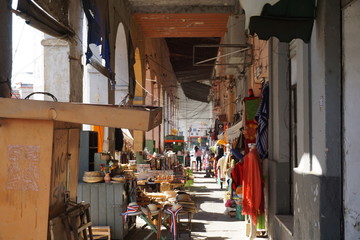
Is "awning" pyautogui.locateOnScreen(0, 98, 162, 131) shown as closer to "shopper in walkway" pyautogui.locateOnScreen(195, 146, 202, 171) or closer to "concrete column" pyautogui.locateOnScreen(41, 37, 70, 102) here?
"concrete column" pyautogui.locateOnScreen(41, 37, 70, 102)

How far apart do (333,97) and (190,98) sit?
5129cm

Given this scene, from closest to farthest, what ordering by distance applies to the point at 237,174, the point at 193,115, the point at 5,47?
the point at 5,47, the point at 237,174, the point at 193,115

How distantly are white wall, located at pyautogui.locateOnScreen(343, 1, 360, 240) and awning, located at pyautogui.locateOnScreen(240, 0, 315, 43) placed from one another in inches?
18.9

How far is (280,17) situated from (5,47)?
3511 millimetres

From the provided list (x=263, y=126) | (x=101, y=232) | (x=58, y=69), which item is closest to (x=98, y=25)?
(x=58, y=69)

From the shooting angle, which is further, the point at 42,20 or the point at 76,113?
the point at 42,20

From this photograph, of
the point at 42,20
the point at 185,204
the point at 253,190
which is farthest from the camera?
the point at 253,190

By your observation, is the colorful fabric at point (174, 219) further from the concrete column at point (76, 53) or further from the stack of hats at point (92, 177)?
the concrete column at point (76, 53)

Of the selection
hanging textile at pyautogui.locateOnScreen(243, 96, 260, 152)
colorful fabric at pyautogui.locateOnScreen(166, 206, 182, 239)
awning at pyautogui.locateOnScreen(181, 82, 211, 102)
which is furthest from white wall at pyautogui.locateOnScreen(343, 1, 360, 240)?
awning at pyautogui.locateOnScreen(181, 82, 211, 102)

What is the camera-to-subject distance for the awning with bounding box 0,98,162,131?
413 centimetres

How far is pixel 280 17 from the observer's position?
15.3 feet

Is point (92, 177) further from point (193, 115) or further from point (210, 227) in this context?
point (193, 115)

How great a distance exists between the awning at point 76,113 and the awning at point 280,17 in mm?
1514

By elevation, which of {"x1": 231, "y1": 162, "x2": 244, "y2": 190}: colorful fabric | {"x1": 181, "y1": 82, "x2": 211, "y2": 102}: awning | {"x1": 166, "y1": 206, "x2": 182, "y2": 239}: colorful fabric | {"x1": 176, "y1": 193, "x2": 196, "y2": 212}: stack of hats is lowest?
{"x1": 166, "y1": 206, "x2": 182, "y2": 239}: colorful fabric
